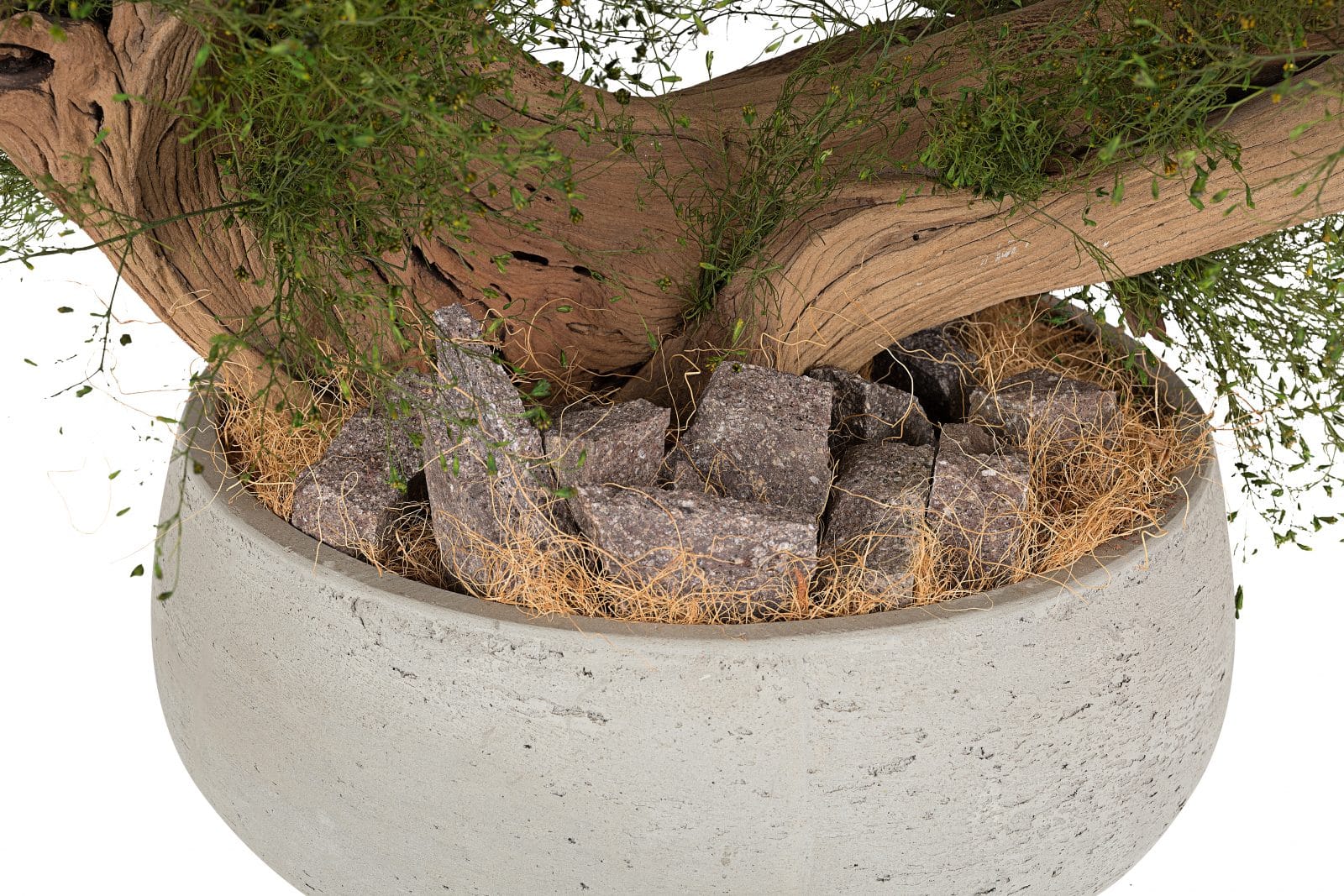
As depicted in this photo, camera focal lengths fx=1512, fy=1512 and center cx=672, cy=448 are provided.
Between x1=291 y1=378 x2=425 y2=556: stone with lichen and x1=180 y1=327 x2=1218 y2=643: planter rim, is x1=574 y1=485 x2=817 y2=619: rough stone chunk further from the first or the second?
x1=291 y1=378 x2=425 y2=556: stone with lichen

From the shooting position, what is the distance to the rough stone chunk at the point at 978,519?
214 centimetres

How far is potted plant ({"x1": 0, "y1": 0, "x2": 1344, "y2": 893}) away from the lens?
192cm

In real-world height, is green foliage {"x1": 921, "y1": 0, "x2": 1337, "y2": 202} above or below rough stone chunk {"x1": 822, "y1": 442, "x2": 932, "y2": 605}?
above

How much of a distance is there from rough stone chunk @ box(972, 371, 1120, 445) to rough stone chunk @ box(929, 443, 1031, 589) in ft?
0.64

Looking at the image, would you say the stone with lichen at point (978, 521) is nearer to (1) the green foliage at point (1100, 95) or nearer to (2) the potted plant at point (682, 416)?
(2) the potted plant at point (682, 416)

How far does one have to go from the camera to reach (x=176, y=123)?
2047mm

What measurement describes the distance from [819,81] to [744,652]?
1.08 meters

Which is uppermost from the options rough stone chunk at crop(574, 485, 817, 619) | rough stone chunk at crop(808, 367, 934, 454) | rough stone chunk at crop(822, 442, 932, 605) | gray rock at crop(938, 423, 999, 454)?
rough stone chunk at crop(808, 367, 934, 454)

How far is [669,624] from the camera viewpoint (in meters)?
1.94

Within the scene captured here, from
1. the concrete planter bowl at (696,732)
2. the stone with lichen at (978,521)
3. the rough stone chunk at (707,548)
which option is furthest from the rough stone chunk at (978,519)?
the rough stone chunk at (707,548)

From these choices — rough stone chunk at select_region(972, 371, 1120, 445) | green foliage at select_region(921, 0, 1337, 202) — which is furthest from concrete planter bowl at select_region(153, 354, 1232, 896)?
green foliage at select_region(921, 0, 1337, 202)

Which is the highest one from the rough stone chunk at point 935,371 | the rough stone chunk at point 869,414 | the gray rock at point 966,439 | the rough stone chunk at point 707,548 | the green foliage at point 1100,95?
the green foliage at point 1100,95

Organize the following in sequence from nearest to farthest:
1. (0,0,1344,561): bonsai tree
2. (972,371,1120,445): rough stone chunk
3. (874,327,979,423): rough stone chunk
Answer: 1. (0,0,1344,561): bonsai tree
2. (972,371,1120,445): rough stone chunk
3. (874,327,979,423): rough stone chunk

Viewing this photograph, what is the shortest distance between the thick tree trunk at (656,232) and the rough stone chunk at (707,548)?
0.34 metres
